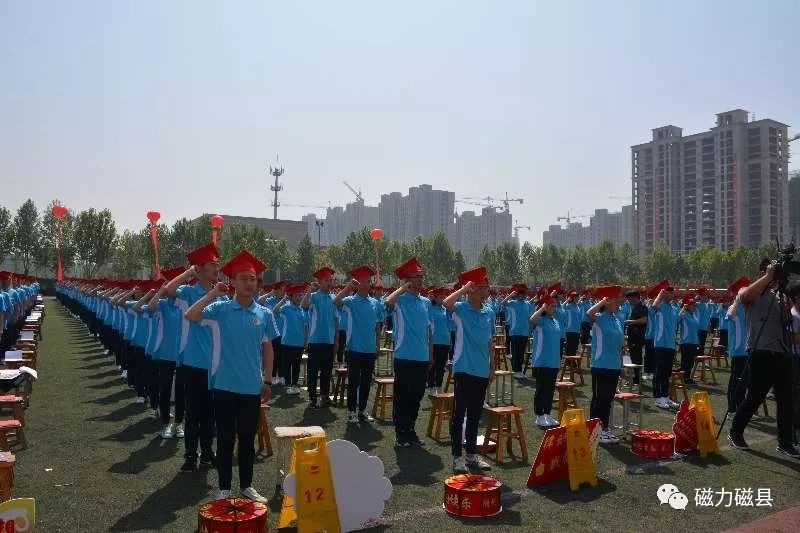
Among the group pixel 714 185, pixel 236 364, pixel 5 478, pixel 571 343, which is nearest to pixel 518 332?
pixel 571 343

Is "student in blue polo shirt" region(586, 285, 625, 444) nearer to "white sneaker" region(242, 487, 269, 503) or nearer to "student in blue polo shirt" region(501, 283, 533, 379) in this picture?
"white sneaker" region(242, 487, 269, 503)

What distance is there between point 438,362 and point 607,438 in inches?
186

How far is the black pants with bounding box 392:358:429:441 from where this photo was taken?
341 inches

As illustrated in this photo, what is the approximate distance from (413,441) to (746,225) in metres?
126

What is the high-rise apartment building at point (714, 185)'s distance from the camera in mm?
114938

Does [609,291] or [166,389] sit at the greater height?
[609,291]

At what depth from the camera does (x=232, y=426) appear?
584 cm

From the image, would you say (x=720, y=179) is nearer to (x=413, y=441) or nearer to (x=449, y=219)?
(x=449, y=219)

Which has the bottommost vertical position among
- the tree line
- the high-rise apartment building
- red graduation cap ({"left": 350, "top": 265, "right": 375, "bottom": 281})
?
red graduation cap ({"left": 350, "top": 265, "right": 375, "bottom": 281})

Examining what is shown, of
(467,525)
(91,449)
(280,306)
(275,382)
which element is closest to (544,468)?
(467,525)

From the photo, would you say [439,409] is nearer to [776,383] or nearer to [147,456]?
[147,456]

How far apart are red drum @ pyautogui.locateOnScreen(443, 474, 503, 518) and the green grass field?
11 cm

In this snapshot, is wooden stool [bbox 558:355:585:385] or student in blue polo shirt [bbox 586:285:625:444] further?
wooden stool [bbox 558:355:585:385]

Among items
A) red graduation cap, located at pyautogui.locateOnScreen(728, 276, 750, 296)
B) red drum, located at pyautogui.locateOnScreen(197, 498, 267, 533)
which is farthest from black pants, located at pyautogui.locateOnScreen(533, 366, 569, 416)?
red drum, located at pyautogui.locateOnScreen(197, 498, 267, 533)
